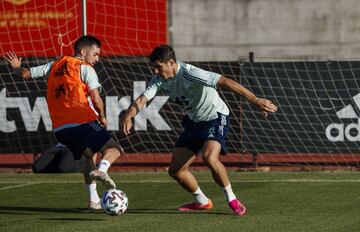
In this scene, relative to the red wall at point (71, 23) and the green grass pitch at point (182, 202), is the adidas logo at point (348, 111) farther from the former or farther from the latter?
the red wall at point (71, 23)

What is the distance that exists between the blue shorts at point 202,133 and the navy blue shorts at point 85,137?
892 millimetres

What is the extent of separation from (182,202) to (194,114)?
145cm

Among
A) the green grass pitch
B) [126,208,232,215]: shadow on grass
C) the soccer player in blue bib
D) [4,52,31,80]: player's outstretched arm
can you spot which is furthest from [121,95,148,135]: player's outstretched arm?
[4,52,31,80]: player's outstretched arm

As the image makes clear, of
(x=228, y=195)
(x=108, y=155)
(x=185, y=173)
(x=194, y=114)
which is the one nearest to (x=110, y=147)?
(x=108, y=155)

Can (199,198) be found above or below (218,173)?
below

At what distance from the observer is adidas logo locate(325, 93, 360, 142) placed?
18.0 m

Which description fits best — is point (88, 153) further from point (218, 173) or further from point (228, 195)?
point (228, 195)

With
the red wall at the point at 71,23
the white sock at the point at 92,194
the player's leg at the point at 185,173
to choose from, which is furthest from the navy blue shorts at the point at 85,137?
the red wall at the point at 71,23

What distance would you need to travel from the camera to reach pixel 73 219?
11898 millimetres

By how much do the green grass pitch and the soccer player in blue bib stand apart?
1.22ft

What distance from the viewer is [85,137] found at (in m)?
12.6

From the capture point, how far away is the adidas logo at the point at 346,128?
59.0 feet

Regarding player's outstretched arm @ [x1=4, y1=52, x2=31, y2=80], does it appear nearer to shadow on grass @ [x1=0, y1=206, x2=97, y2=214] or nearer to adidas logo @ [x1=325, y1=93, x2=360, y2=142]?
shadow on grass @ [x1=0, y1=206, x2=97, y2=214]

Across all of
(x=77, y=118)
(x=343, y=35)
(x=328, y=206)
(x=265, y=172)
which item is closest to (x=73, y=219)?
(x=77, y=118)
